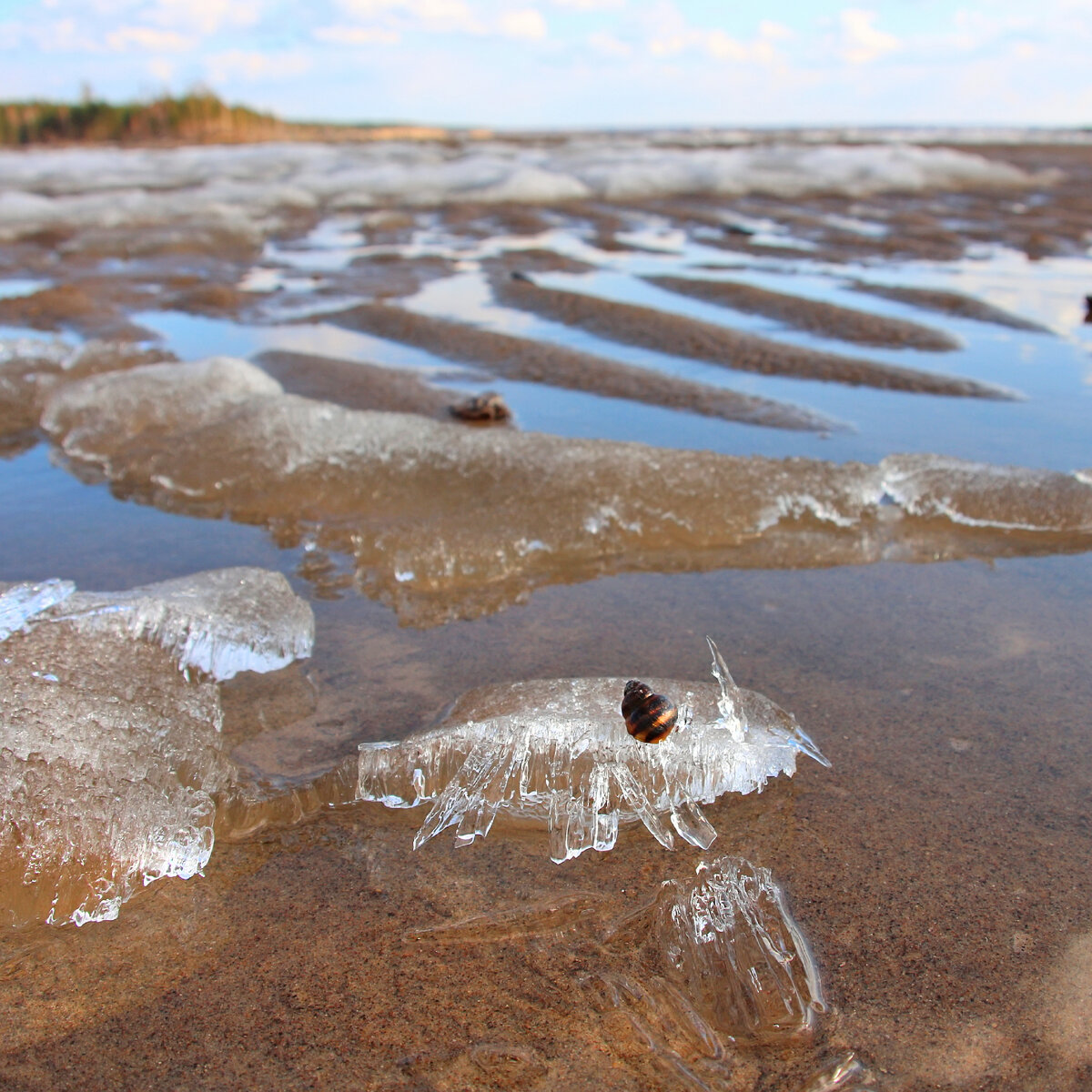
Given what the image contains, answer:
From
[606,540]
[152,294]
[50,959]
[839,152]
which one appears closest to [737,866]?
[50,959]

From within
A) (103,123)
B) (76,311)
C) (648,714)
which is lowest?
(76,311)

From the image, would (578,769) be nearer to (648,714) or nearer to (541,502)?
(648,714)

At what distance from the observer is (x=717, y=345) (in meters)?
5.27

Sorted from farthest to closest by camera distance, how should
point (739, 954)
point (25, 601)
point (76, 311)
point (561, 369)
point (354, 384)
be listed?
point (76, 311)
point (561, 369)
point (354, 384)
point (25, 601)
point (739, 954)

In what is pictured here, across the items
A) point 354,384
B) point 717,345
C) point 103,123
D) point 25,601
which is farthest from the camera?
point 103,123

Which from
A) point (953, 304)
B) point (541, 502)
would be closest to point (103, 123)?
point (953, 304)

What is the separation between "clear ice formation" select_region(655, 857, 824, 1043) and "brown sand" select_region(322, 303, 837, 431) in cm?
278

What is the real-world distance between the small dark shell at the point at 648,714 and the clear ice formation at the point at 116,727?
2.50 feet

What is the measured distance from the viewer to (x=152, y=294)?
23.4ft

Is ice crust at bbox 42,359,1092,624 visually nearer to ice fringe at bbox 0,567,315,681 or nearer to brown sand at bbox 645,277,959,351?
ice fringe at bbox 0,567,315,681

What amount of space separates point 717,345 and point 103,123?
26.7 metres

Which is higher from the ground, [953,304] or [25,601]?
[25,601]

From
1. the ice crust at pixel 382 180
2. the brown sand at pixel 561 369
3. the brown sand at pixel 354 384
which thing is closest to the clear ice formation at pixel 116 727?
the brown sand at pixel 354 384

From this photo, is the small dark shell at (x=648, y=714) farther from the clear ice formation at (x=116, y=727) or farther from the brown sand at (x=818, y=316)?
the brown sand at (x=818, y=316)
